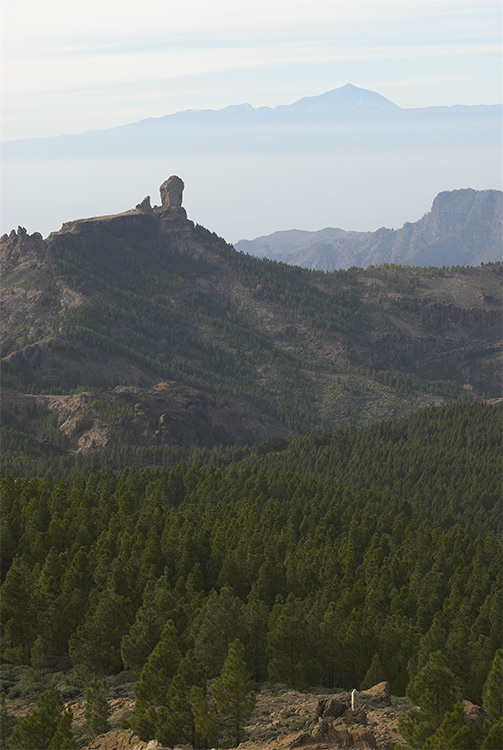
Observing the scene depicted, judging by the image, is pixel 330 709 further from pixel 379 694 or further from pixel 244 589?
pixel 244 589

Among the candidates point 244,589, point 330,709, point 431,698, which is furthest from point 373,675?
point 244,589

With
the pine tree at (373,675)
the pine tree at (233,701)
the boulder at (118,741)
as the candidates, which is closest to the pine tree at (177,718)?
the boulder at (118,741)

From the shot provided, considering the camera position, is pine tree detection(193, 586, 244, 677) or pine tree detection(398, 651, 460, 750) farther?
pine tree detection(193, 586, 244, 677)

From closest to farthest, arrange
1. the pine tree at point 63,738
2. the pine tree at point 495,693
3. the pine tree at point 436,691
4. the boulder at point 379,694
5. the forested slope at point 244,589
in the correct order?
the pine tree at point 63,738, the pine tree at point 436,691, the pine tree at point 495,693, the boulder at point 379,694, the forested slope at point 244,589

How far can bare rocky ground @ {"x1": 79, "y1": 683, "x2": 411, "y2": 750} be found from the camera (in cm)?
6122

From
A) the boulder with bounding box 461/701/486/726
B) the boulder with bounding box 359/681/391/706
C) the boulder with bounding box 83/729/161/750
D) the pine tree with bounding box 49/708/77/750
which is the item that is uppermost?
the pine tree with bounding box 49/708/77/750

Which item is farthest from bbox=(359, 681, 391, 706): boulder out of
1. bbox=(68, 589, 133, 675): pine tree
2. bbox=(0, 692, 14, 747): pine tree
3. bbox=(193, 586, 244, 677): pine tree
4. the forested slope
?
bbox=(0, 692, 14, 747): pine tree

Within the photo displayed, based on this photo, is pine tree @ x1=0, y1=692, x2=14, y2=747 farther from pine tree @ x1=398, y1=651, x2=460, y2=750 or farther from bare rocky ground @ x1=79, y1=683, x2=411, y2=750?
pine tree @ x1=398, y1=651, x2=460, y2=750

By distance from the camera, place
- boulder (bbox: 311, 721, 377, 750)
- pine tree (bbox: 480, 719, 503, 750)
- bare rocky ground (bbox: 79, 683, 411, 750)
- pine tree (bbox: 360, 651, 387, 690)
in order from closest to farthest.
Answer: pine tree (bbox: 480, 719, 503, 750), boulder (bbox: 311, 721, 377, 750), bare rocky ground (bbox: 79, 683, 411, 750), pine tree (bbox: 360, 651, 387, 690)

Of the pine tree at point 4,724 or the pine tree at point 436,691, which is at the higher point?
the pine tree at point 436,691

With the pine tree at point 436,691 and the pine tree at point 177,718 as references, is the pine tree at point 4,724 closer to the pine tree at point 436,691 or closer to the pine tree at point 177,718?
the pine tree at point 177,718

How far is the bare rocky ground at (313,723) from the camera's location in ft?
201

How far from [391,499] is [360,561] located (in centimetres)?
4262

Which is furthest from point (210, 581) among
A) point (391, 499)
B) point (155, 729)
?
point (391, 499)
